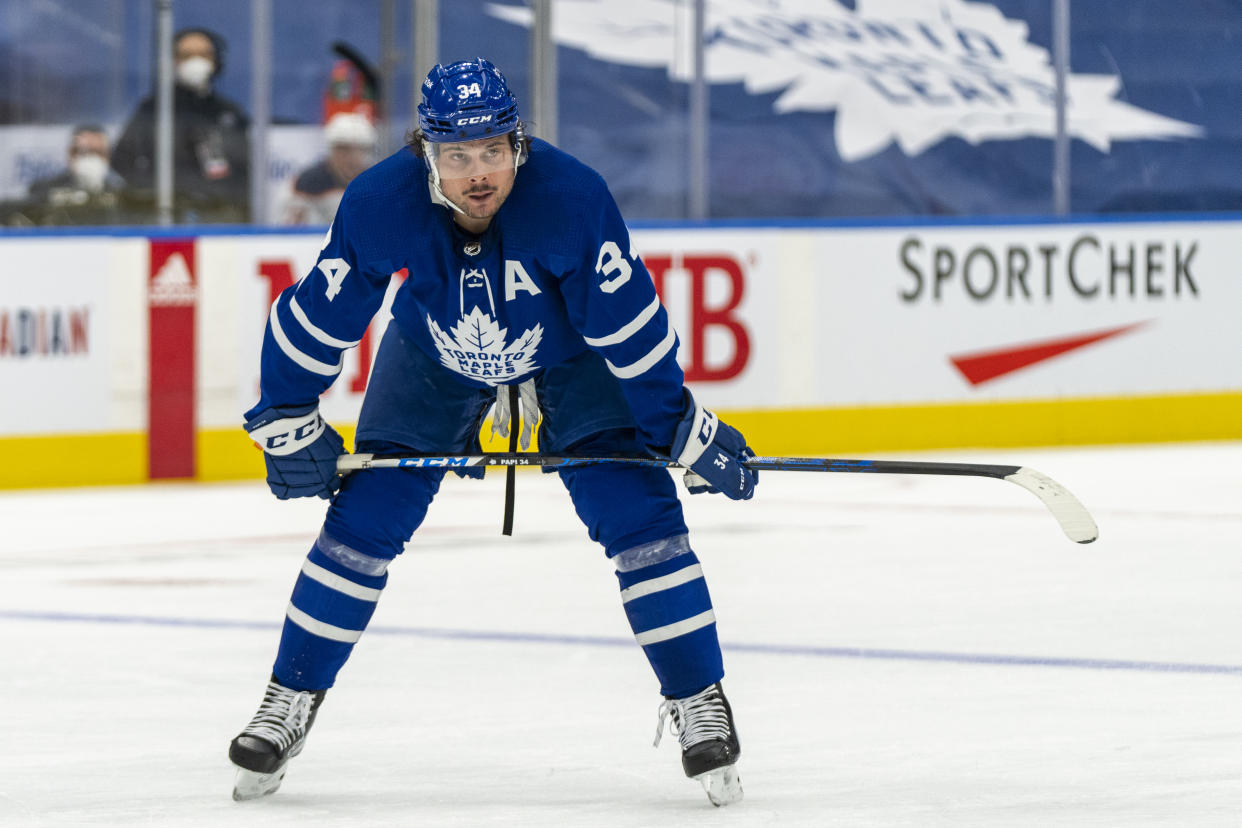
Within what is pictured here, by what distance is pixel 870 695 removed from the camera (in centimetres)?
380

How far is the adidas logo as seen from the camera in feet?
24.6

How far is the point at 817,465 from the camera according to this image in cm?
323

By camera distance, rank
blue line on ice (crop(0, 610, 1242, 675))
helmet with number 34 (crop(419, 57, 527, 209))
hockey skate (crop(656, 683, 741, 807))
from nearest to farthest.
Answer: helmet with number 34 (crop(419, 57, 527, 209)) → hockey skate (crop(656, 683, 741, 807)) → blue line on ice (crop(0, 610, 1242, 675))

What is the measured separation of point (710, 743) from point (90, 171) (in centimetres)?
515

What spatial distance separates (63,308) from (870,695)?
14.3ft

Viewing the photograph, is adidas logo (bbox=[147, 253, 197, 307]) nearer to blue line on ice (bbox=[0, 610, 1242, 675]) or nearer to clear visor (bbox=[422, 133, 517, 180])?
blue line on ice (bbox=[0, 610, 1242, 675])

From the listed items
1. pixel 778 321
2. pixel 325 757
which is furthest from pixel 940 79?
pixel 325 757

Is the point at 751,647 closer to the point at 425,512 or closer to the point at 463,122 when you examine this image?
the point at 425,512

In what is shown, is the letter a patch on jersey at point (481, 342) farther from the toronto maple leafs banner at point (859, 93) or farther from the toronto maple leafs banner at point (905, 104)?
the toronto maple leafs banner at point (905, 104)

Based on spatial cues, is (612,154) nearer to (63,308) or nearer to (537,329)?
(63,308)

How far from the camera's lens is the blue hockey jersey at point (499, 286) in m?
2.91

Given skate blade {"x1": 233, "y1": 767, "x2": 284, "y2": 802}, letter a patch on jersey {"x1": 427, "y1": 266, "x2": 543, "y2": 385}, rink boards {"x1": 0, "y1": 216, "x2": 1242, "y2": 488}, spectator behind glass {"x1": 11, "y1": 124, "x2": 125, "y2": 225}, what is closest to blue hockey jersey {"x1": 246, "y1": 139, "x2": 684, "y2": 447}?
letter a patch on jersey {"x1": 427, "y1": 266, "x2": 543, "y2": 385}

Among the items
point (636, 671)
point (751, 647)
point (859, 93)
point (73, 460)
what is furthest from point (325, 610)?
point (859, 93)

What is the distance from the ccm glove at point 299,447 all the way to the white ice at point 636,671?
450mm
